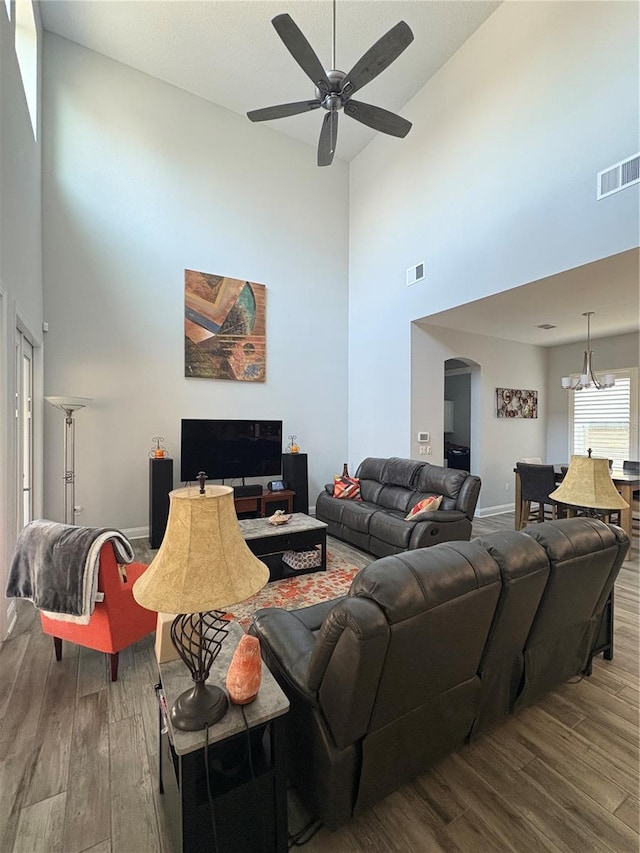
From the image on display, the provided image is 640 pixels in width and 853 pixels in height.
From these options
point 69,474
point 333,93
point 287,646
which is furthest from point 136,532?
point 333,93

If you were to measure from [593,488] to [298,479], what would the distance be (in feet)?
12.3

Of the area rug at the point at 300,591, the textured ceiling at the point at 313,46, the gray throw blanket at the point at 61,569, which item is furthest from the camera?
the textured ceiling at the point at 313,46

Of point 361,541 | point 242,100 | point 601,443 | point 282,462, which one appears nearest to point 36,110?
point 242,100

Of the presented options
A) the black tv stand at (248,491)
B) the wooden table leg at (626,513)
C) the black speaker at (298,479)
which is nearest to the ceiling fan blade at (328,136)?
the black speaker at (298,479)

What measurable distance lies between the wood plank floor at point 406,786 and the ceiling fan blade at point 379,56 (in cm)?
418

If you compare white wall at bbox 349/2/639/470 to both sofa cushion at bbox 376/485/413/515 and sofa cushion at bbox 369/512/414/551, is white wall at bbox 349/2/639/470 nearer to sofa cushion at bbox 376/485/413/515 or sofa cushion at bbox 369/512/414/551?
sofa cushion at bbox 376/485/413/515

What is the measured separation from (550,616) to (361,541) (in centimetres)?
270

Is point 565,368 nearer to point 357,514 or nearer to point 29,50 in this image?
point 357,514

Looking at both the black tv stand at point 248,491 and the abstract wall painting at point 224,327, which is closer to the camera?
the black tv stand at point 248,491

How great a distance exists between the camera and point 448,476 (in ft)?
14.1

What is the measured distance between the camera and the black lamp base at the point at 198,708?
111cm

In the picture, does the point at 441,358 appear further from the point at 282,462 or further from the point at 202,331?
the point at 202,331

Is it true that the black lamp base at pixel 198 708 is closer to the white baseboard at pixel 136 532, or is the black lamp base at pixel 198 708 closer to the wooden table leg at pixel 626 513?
the white baseboard at pixel 136 532

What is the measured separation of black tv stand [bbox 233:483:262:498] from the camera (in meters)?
4.93
